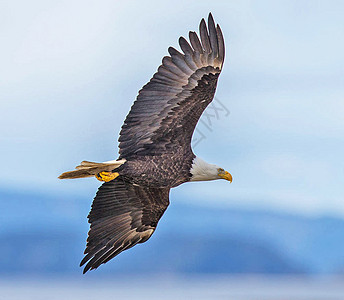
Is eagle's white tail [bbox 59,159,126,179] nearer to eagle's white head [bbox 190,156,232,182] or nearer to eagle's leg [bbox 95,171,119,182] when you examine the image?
eagle's leg [bbox 95,171,119,182]

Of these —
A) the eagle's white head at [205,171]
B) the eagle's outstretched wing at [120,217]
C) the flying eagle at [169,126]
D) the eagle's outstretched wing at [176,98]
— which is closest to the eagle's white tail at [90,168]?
the flying eagle at [169,126]

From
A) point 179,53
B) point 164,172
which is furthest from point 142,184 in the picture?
point 179,53

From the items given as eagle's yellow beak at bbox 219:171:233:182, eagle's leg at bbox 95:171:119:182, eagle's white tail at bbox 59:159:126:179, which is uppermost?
eagle's white tail at bbox 59:159:126:179

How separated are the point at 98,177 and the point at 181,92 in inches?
73.3

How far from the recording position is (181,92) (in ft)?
41.0

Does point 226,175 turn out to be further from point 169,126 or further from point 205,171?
point 169,126

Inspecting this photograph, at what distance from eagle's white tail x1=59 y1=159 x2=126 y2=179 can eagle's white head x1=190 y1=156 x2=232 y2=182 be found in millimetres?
1141

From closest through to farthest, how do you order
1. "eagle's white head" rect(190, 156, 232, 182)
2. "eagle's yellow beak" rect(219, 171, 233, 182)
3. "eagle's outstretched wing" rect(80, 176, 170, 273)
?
1. "eagle's white head" rect(190, 156, 232, 182)
2. "eagle's yellow beak" rect(219, 171, 233, 182)
3. "eagle's outstretched wing" rect(80, 176, 170, 273)

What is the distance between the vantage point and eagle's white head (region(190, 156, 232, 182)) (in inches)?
503

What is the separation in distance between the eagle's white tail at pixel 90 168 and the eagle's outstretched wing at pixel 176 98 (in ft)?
0.77

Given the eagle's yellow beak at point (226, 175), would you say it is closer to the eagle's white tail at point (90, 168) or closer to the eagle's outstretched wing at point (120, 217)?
the eagle's outstretched wing at point (120, 217)

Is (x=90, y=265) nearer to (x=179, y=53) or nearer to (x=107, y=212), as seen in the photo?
(x=107, y=212)

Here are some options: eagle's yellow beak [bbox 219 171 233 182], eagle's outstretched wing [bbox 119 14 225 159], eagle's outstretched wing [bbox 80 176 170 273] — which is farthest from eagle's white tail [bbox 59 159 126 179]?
eagle's yellow beak [bbox 219 171 233 182]

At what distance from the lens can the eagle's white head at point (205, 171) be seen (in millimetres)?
12773
